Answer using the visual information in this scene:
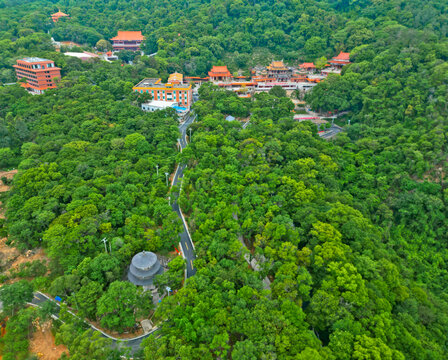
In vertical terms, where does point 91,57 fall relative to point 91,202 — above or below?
above

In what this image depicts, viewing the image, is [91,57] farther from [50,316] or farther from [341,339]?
[341,339]

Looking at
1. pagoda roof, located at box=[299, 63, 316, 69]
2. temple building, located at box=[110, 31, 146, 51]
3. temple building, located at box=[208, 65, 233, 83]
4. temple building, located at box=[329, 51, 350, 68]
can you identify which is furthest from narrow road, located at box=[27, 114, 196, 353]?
temple building, located at box=[110, 31, 146, 51]

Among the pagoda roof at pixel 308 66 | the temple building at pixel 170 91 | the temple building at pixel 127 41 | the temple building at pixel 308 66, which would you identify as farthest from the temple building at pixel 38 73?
the pagoda roof at pixel 308 66

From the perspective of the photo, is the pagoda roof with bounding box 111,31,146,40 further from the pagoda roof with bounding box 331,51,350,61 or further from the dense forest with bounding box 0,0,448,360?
the pagoda roof with bounding box 331,51,350,61

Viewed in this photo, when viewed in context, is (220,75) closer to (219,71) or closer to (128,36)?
(219,71)

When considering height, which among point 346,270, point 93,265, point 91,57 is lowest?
point 93,265

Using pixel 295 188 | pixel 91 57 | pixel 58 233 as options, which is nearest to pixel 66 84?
pixel 91 57

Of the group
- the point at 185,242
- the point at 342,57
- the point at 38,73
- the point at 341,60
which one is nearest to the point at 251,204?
the point at 185,242
